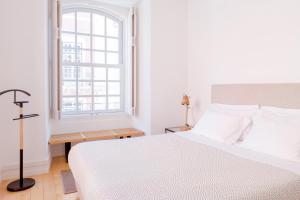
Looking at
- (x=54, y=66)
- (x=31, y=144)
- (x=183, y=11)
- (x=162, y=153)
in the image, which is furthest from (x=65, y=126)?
(x=183, y=11)

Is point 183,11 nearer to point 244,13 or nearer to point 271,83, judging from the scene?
point 244,13

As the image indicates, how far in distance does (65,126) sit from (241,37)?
117 inches

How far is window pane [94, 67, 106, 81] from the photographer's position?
153 inches

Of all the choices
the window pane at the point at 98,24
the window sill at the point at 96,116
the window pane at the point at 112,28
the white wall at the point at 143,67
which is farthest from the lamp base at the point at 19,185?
the window pane at the point at 112,28

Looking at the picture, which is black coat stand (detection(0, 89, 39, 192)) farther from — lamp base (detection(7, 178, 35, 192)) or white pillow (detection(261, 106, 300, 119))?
white pillow (detection(261, 106, 300, 119))

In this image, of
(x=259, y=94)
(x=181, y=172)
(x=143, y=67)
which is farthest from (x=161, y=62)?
(x=181, y=172)

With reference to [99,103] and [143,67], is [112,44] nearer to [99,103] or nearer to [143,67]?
[143,67]

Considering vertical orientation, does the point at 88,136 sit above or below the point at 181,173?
below

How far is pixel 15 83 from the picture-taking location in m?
2.68

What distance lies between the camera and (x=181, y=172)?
1.39 meters

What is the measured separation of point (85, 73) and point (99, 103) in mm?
593

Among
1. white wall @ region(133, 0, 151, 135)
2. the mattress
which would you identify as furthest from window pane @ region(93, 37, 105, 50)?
the mattress

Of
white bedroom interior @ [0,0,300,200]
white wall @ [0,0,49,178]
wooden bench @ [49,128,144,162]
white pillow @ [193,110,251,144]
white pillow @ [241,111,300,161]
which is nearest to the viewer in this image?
white pillow @ [241,111,300,161]

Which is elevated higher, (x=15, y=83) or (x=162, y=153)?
(x=15, y=83)
